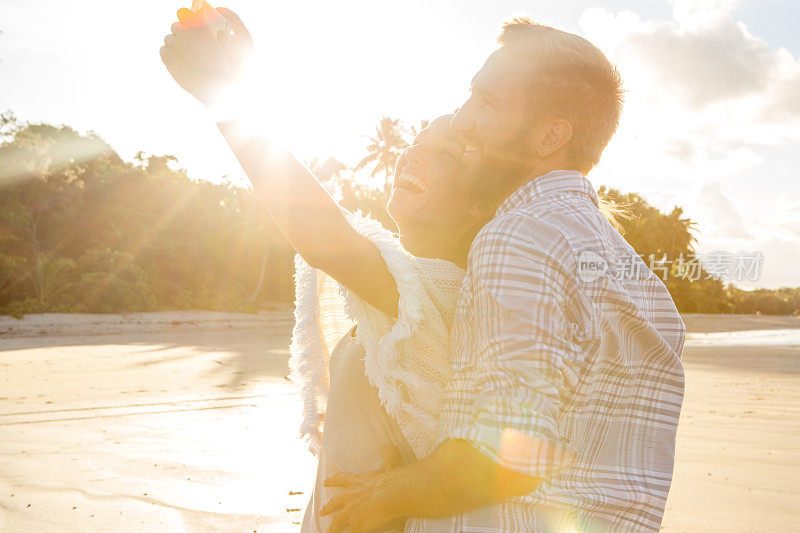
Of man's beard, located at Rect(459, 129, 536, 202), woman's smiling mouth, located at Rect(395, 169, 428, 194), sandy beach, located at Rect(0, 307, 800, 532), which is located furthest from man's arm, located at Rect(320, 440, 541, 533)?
sandy beach, located at Rect(0, 307, 800, 532)

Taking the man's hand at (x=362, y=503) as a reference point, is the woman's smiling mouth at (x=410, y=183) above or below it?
above

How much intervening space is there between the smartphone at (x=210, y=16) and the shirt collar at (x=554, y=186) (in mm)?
667

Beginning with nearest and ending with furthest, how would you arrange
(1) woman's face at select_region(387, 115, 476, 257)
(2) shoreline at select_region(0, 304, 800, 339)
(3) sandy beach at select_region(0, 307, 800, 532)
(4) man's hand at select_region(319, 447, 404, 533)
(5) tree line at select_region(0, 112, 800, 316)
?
(4) man's hand at select_region(319, 447, 404, 533)
(1) woman's face at select_region(387, 115, 476, 257)
(3) sandy beach at select_region(0, 307, 800, 532)
(2) shoreline at select_region(0, 304, 800, 339)
(5) tree line at select_region(0, 112, 800, 316)

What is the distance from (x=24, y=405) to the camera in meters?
6.99

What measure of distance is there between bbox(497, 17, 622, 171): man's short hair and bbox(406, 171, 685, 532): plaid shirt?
5.7 inches

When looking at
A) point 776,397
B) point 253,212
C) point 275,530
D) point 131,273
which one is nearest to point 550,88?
point 275,530

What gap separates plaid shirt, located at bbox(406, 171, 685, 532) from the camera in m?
1.04

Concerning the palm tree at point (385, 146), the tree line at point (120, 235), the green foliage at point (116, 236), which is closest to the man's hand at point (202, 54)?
the tree line at point (120, 235)

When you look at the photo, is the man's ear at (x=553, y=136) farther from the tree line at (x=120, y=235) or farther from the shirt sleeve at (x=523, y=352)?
the tree line at (x=120, y=235)

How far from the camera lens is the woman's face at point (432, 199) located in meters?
1.74

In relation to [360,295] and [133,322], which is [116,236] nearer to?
[133,322]

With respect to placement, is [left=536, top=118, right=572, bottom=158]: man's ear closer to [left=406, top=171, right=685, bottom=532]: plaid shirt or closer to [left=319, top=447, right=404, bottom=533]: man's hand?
[left=406, top=171, right=685, bottom=532]: plaid shirt

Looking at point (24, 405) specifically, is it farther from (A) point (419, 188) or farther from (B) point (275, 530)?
(A) point (419, 188)

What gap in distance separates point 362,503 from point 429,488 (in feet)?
0.57
